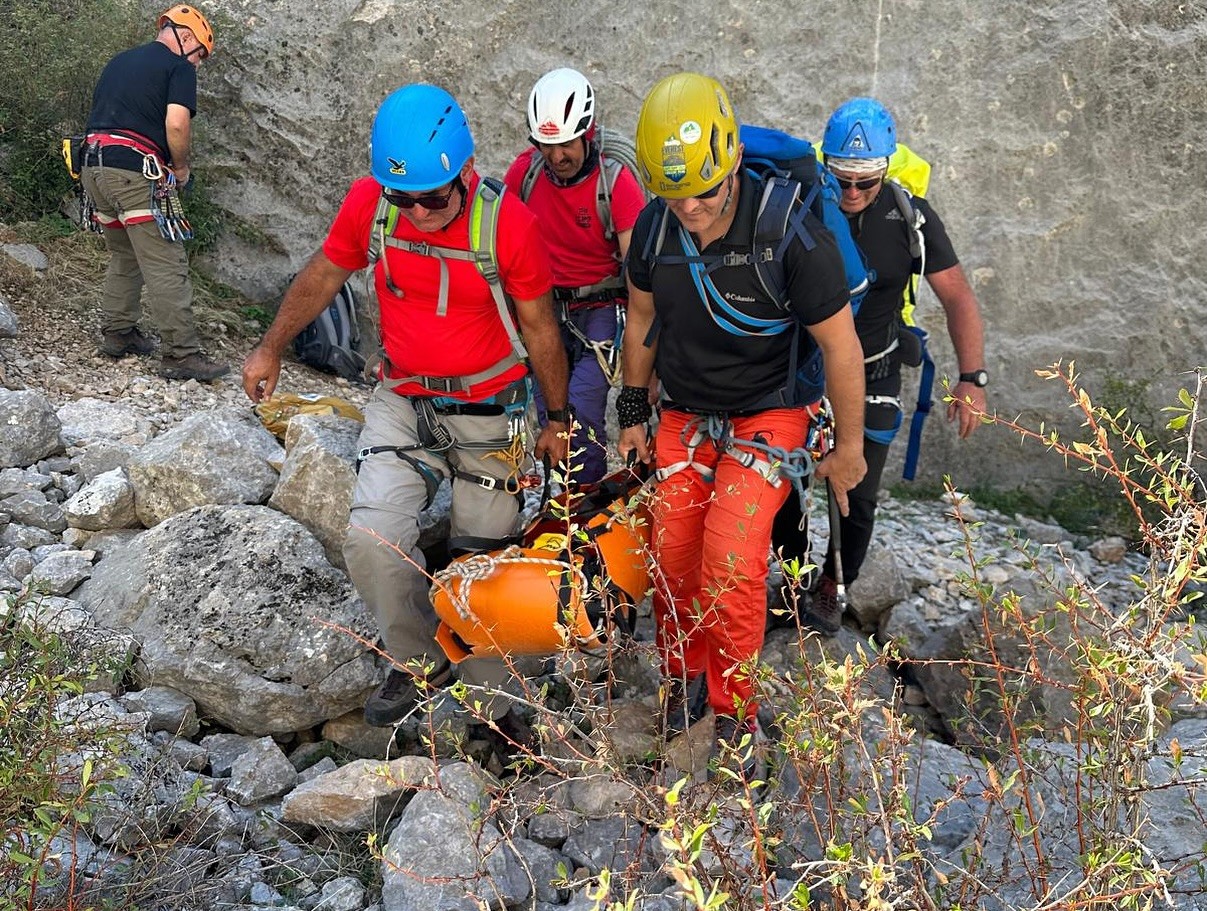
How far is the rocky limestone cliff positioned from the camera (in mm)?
6918

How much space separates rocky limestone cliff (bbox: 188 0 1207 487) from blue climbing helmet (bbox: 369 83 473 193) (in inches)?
154

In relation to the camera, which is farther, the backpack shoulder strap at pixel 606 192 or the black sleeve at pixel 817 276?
the backpack shoulder strap at pixel 606 192

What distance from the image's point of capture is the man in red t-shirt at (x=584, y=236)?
15.5 ft

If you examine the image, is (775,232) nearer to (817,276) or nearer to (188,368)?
(817,276)

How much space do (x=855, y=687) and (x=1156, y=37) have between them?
6141 mm

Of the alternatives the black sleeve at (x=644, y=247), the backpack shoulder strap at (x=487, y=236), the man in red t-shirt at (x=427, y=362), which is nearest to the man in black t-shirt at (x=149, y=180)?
the man in red t-shirt at (x=427, y=362)

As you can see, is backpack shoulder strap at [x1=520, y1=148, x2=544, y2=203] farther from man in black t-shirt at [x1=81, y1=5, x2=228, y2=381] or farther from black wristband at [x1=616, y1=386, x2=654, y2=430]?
man in black t-shirt at [x1=81, y1=5, x2=228, y2=381]

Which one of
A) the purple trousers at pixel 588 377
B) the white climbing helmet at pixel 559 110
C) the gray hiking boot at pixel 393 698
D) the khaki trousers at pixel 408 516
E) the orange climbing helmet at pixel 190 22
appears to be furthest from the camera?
the orange climbing helmet at pixel 190 22

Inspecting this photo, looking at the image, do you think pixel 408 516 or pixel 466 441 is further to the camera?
pixel 466 441

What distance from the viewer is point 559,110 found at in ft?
15.1

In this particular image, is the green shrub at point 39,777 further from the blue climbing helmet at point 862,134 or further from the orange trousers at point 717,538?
the blue climbing helmet at point 862,134

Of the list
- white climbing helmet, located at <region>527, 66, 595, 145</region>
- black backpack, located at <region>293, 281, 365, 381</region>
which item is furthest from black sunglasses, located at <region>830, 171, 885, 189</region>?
black backpack, located at <region>293, 281, 365, 381</region>

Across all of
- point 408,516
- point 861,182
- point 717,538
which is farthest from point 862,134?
point 408,516

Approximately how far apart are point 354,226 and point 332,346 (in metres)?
3.52
